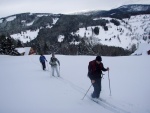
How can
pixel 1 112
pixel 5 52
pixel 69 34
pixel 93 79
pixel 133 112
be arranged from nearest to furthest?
pixel 133 112, pixel 1 112, pixel 93 79, pixel 5 52, pixel 69 34

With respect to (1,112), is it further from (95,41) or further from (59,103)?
(95,41)

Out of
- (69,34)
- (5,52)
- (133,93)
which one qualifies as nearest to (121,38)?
(69,34)

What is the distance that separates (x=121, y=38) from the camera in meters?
196

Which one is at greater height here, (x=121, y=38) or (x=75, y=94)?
(x=75, y=94)

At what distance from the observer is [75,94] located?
438 inches

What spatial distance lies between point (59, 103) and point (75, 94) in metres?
1.69

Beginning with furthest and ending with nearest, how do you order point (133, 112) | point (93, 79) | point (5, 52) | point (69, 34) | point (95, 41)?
point (69, 34) < point (95, 41) < point (5, 52) < point (93, 79) < point (133, 112)

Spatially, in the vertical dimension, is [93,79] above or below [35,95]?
above

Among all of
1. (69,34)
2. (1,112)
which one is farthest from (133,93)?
(69,34)

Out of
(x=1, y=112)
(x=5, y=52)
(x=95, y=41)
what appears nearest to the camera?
(x=1, y=112)

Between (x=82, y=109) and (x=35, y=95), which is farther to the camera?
(x=35, y=95)

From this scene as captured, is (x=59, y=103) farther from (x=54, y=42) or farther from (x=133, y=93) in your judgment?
(x=54, y=42)

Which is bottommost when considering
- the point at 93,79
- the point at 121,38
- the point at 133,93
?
the point at 121,38

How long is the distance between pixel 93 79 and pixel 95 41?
6682 inches
